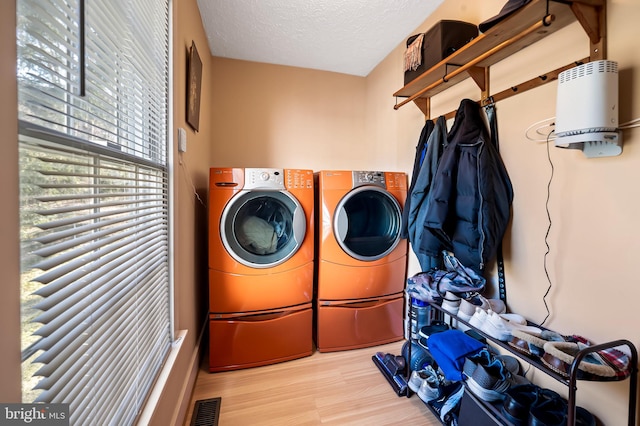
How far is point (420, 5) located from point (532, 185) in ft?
4.64

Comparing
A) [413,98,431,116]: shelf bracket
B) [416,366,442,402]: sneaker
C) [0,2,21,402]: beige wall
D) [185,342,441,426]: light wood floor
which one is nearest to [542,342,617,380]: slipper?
[416,366,442,402]: sneaker

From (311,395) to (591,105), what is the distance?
189 cm

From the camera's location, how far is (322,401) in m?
1.57

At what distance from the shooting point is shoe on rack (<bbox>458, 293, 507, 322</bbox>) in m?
1.25

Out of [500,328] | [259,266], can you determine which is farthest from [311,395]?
[500,328]

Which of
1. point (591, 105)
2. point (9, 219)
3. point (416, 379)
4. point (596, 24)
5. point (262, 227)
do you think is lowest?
point (416, 379)

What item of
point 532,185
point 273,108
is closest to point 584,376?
point 532,185

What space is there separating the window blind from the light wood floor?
699 mm

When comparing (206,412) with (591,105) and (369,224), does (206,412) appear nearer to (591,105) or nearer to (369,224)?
(369,224)

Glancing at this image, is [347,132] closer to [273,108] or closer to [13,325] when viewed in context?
[273,108]

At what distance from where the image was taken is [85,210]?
0.67 meters

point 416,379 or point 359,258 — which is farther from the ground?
point 359,258

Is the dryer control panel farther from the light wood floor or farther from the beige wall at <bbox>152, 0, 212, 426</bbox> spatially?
the light wood floor

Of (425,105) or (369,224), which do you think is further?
(369,224)
